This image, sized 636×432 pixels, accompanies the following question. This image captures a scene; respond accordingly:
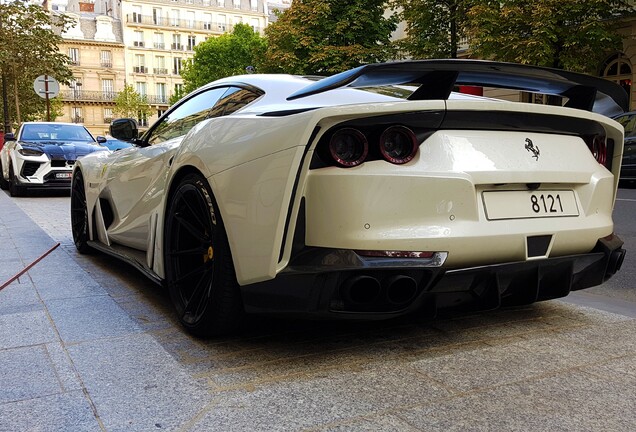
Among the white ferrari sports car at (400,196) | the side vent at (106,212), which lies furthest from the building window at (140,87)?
the white ferrari sports car at (400,196)

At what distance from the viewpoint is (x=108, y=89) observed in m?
82.7

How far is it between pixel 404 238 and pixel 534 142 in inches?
30.5

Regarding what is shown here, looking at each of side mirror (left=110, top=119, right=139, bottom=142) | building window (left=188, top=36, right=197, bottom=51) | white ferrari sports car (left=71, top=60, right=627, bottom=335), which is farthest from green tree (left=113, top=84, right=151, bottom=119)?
white ferrari sports car (left=71, top=60, right=627, bottom=335)

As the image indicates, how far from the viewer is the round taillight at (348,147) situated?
2.47m

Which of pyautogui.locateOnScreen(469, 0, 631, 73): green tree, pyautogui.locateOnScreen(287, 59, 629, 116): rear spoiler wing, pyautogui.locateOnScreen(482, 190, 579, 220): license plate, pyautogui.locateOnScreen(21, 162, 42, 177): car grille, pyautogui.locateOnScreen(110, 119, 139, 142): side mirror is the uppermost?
pyautogui.locateOnScreen(469, 0, 631, 73): green tree

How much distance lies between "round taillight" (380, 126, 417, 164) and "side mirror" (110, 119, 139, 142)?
2.47m

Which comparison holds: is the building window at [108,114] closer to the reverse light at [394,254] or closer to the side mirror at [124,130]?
the side mirror at [124,130]

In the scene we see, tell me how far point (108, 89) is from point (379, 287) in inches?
3387

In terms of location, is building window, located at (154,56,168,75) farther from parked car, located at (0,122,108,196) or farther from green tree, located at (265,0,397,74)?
parked car, located at (0,122,108,196)

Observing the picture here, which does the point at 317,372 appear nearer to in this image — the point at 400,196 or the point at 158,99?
the point at 400,196

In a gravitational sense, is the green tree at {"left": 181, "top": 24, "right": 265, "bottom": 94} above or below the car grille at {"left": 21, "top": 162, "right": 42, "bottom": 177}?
above

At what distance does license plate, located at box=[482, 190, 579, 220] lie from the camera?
2.64 metres

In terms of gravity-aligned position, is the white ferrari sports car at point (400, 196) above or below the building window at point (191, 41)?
below

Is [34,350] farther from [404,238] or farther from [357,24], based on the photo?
[357,24]
